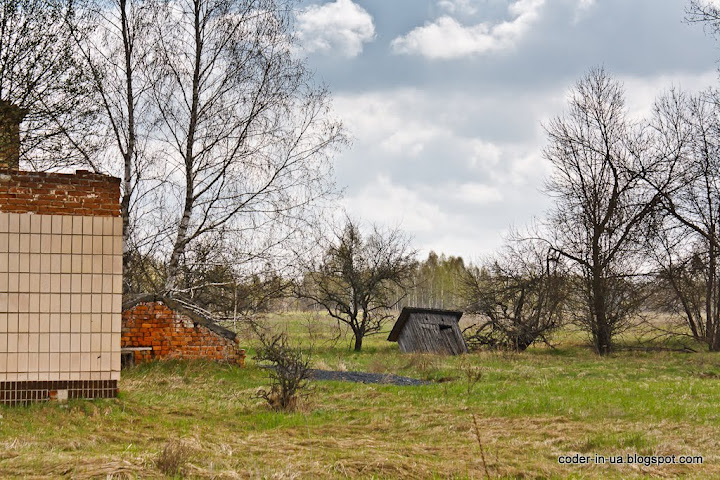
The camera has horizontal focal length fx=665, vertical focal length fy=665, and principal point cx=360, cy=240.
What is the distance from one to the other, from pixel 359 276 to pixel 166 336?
13818 millimetres

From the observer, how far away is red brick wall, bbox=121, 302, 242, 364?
1470cm

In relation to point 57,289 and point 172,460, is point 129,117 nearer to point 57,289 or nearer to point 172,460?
point 57,289

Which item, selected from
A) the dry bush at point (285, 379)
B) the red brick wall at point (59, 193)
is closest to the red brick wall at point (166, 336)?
the dry bush at point (285, 379)

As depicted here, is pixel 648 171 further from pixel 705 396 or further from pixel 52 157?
pixel 52 157

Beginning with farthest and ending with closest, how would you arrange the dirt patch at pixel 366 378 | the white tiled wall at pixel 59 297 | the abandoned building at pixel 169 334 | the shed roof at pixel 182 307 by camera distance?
the shed roof at pixel 182 307, the abandoned building at pixel 169 334, the dirt patch at pixel 366 378, the white tiled wall at pixel 59 297

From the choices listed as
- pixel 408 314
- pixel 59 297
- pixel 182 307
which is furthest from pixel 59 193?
pixel 408 314

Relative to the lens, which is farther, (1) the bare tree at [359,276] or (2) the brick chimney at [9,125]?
(1) the bare tree at [359,276]

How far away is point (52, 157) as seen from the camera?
15234mm

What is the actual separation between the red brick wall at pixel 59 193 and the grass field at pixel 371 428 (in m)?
2.87

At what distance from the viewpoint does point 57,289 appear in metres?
9.78

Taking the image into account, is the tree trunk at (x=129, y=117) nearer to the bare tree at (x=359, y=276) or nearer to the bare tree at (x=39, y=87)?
the bare tree at (x=39, y=87)

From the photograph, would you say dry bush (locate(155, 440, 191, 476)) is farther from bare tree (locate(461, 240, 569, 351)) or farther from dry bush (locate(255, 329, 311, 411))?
bare tree (locate(461, 240, 569, 351))

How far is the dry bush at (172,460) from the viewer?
5.69 metres

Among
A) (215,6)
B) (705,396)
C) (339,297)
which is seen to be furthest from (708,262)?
(215,6)
